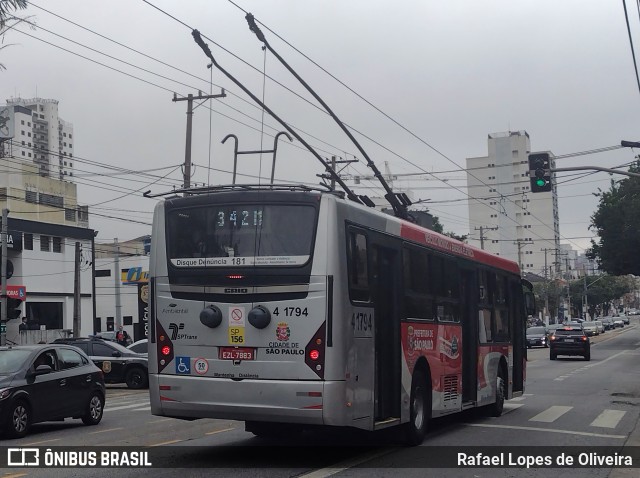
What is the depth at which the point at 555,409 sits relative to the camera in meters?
19.0

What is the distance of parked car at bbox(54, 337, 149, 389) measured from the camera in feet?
87.0

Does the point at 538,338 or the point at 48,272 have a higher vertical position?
the point at 48,272

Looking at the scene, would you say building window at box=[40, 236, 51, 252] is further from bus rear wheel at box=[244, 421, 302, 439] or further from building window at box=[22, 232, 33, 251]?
bus rear wheel at box=[244, 421, 302, 439]

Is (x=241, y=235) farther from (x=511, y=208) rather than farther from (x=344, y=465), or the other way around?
(x=511, y=208)

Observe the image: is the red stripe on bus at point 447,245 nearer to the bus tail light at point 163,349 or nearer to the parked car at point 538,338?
the bus tail light at point 163,349

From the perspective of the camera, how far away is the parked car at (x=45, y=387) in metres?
14.1

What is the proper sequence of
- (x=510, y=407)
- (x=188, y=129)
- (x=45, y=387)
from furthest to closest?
1. (x=188, y=129)
2. (x=510, y=407)
3. (x=45, y=387)

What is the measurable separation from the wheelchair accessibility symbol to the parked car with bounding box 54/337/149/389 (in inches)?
634

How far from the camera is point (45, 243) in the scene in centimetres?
5125

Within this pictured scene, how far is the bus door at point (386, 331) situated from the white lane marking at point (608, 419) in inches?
232

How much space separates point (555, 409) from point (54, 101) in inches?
5493

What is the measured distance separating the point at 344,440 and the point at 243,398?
3451mm

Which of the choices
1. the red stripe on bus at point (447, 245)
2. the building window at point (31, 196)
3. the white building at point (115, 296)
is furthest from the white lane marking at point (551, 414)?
the white building at point (115, 296)

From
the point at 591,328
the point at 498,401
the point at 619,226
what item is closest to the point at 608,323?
the point at 591,328
